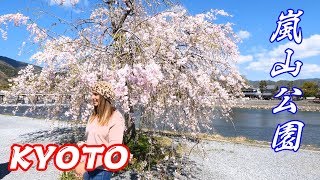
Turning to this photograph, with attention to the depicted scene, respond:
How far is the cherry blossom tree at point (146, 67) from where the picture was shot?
595cm

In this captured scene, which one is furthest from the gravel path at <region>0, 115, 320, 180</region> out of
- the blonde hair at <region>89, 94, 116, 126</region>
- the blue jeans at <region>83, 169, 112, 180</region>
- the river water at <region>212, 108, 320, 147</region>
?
the blonde hair at <region>89, 94, 116, 126</region>

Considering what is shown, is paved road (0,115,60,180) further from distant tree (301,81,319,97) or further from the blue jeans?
distant tree (301,81,319,97)

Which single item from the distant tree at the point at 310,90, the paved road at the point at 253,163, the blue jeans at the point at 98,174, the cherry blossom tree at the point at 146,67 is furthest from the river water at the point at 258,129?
the distant tree at the point at 310,90

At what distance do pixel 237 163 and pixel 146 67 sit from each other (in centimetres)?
488

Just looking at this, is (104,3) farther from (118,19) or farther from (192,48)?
(192,48)

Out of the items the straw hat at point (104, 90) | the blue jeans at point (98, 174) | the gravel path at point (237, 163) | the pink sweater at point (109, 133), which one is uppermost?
the straw hat at point (104, 90)

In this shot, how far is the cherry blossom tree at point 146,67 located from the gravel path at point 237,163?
1.08 meters

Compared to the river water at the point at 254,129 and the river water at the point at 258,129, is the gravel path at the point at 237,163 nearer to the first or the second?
the river water at the point at 254,129

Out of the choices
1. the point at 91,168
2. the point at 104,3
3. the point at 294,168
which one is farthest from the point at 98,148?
the point at 294,168

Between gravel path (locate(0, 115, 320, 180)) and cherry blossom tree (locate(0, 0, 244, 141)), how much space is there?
1.08 m

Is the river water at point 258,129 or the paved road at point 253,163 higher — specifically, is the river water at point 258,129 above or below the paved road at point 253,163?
above

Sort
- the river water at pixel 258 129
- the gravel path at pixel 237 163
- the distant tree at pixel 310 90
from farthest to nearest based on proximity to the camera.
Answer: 1. the distant tree at pixel 310 90
2. the river water at pixel 258 129
3. the gravel path at pixel 237 163

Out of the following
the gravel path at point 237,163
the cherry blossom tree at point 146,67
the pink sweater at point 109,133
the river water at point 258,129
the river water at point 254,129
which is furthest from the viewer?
the river water at point 258,129

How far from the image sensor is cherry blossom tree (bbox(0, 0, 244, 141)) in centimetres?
595
